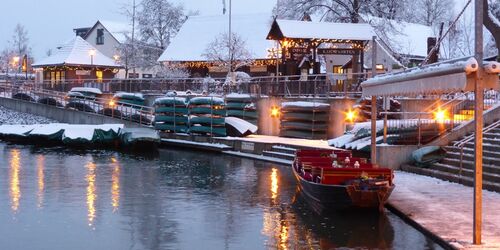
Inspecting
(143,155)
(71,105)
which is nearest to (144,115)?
(71,105)

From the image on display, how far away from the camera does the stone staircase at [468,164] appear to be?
1981 centimetres

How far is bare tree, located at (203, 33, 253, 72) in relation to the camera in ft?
202

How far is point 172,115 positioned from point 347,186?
78.6 ft

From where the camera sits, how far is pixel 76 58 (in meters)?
70.2

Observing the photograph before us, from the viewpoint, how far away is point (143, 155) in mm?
34000

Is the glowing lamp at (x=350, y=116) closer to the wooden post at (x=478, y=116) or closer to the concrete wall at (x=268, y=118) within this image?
the concrete wall at (x=268, y=118)

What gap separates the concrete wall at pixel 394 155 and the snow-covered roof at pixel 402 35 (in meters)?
26.3

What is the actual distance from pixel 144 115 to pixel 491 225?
31.8m

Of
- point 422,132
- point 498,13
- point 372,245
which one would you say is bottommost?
point 372,245

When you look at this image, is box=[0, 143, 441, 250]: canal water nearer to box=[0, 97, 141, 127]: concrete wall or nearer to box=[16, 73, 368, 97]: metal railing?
box=[16, 73, 368, 97]: metal railing

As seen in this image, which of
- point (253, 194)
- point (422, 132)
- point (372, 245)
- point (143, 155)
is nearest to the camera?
point (372, 245)

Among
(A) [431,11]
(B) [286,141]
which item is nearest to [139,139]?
(B) [286,141]

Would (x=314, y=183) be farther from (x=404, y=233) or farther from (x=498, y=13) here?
(x=498, y=13)

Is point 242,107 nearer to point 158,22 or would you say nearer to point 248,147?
point 248,147
